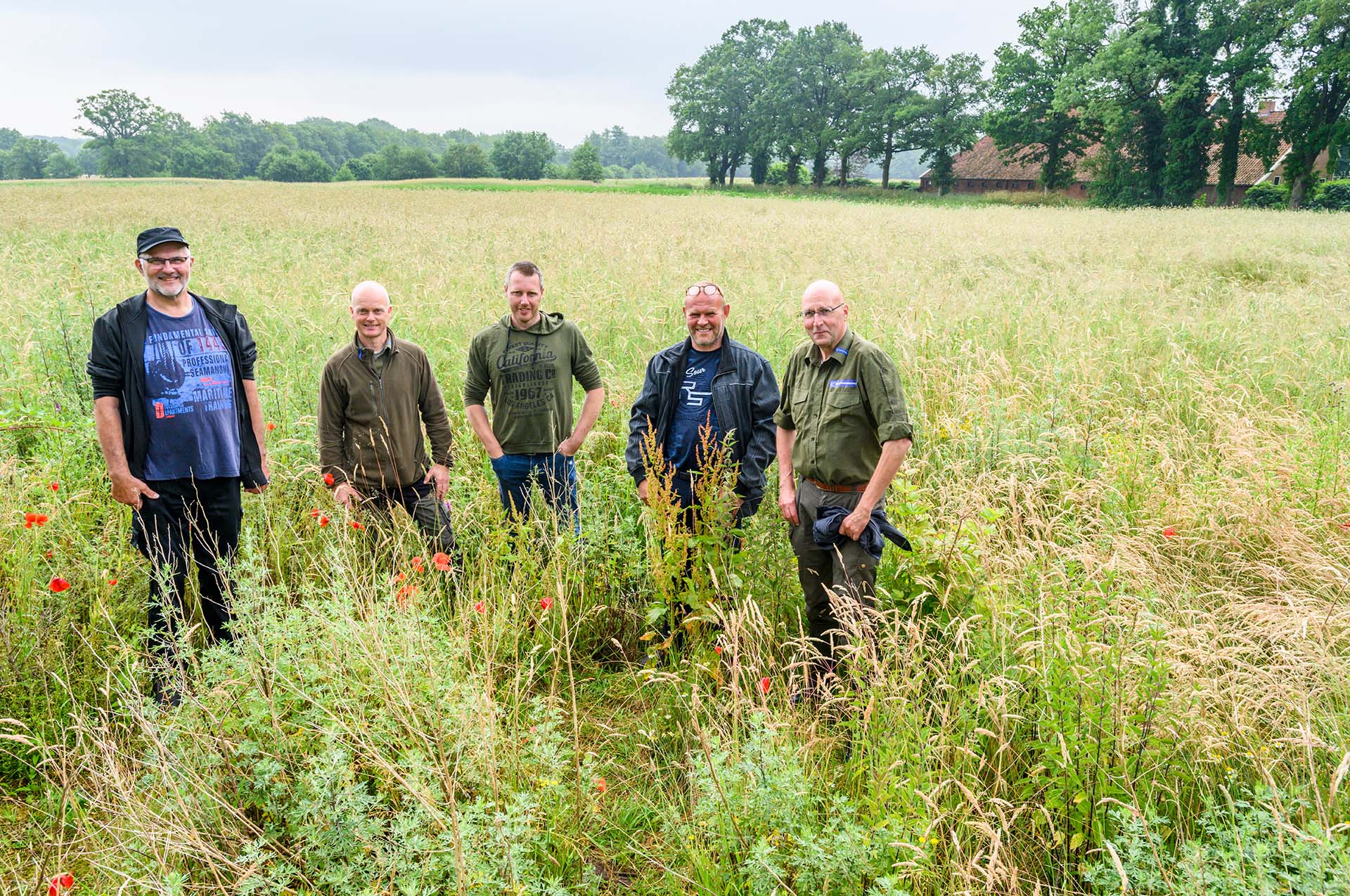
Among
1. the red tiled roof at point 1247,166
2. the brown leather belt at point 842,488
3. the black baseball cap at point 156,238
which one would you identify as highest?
the red tiled roof at point 1247,166

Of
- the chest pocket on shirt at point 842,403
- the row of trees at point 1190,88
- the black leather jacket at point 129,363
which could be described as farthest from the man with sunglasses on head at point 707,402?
the row of trees at point 1190,88

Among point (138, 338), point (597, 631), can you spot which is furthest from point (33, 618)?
point (597, 631)

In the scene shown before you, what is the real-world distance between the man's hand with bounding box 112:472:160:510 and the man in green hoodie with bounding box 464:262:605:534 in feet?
5.40

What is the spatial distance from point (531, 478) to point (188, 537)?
5.71 ft

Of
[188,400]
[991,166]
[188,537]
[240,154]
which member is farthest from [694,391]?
[240,154]

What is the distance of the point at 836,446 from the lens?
3.52m

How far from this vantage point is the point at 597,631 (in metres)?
4.06

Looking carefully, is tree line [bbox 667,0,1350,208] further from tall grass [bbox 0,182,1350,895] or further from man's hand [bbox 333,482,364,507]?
man's hand [bbox 333,482,364,507]

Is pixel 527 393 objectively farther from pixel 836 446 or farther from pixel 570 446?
pixel 836 446

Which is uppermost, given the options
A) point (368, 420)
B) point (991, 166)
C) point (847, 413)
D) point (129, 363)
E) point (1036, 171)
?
point (991, 166)

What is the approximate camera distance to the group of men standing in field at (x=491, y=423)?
3.42 m

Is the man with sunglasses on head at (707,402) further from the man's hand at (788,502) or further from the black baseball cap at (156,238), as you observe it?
the black baseball cap at (156,238)

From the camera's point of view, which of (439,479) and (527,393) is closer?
(439,479)

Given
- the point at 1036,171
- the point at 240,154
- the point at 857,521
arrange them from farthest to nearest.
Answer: the point at 240,154
the point at 1036,171
the point at 857,521
